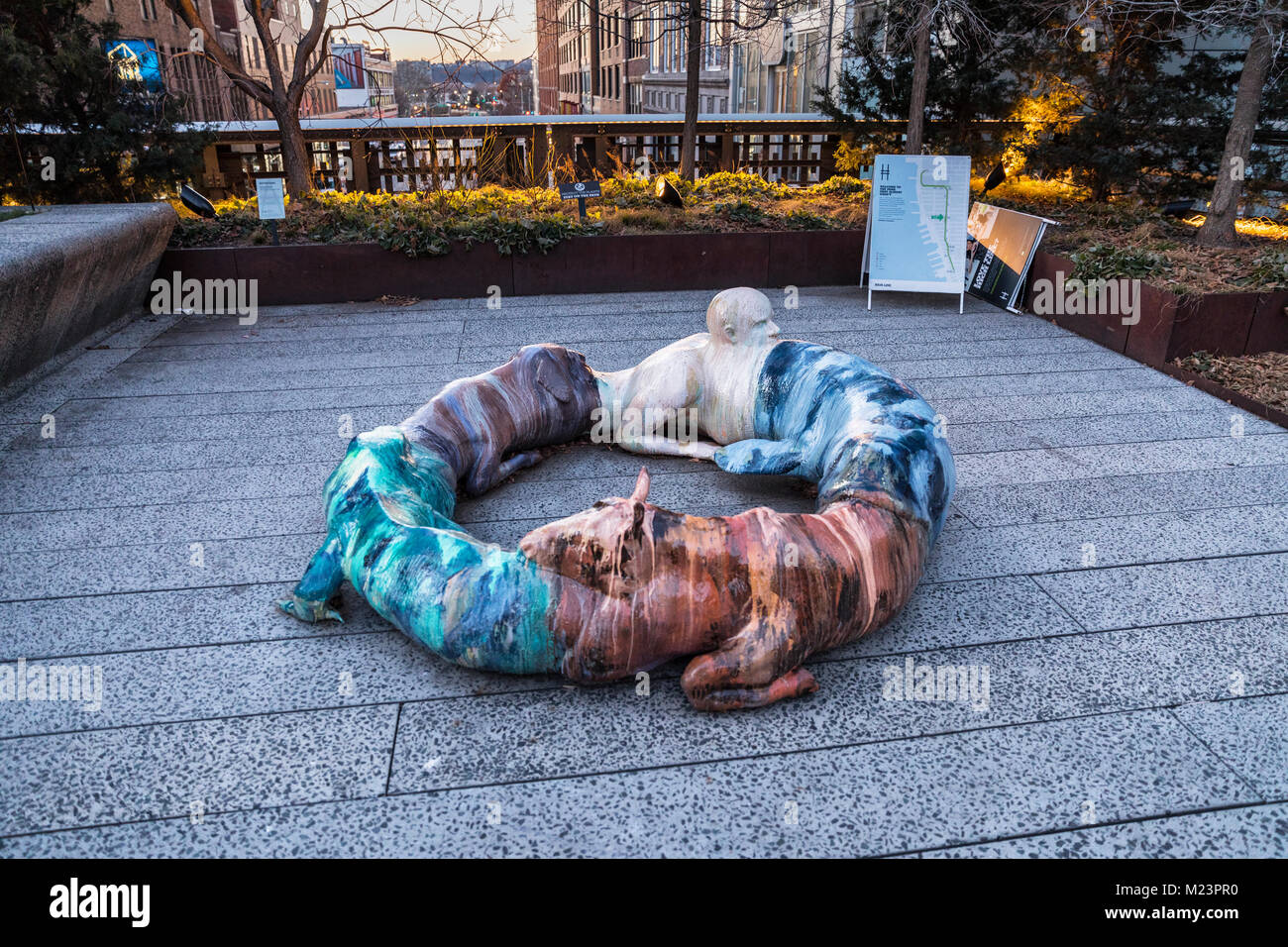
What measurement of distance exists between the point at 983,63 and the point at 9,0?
9.94m

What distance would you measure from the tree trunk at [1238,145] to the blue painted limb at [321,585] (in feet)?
25.1

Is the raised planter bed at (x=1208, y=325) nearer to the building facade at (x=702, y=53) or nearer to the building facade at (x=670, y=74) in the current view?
the building facade at (x=702, y=53)

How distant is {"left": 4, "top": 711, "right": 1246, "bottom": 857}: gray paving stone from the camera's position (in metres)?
2.28

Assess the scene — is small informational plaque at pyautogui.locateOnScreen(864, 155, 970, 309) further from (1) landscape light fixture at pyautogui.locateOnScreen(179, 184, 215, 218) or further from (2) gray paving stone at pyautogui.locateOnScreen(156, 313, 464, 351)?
(1) landscape light fixture at pyautogui.locateOnScreen(179, 184, 215, 218)

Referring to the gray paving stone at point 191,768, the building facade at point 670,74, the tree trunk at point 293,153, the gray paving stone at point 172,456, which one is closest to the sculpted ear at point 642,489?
the gray paving stone at point 191,768

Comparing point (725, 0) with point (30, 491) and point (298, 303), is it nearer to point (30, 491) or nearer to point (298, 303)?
point (298, 303)

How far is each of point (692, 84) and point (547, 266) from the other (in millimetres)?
3770

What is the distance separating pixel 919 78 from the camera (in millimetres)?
9125

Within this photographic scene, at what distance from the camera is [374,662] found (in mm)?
2992

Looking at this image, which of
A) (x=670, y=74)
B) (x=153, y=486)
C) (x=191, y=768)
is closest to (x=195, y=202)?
(x=153, y=486)

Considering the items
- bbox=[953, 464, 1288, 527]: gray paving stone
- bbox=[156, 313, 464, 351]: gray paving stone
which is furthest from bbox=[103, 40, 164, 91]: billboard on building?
bbox=[953, 464, 1288, 527]: gray paving stone

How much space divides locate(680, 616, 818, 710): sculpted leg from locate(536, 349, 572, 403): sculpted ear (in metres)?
2.09

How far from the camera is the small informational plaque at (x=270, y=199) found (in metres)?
7.50

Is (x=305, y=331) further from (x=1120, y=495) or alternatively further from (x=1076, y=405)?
(x=1120, y=495)
